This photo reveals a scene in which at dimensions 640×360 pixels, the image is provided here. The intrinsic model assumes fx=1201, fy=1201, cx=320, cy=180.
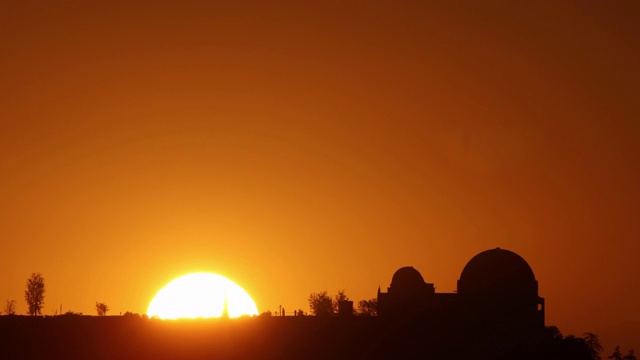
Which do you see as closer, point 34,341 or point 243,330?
point 34,341

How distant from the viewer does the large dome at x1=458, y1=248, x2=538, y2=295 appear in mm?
85125

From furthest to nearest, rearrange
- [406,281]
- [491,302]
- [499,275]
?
[406,281]
[499,275]
[491,302]

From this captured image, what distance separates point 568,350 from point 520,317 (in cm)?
444

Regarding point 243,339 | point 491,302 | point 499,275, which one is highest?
point 499,275

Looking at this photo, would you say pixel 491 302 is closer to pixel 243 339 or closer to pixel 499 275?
pixel 499 275

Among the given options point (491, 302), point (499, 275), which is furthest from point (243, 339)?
point (499, 275)

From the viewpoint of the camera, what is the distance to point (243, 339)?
269 ft

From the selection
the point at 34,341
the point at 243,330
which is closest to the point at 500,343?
the point at 243,330

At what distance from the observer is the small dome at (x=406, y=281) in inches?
3691

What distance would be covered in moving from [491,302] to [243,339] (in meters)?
17.5

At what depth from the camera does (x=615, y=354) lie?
85.2 metres

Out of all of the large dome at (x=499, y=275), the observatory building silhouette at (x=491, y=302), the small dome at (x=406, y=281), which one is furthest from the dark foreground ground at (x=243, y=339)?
the small dome at (x=406, y=281)

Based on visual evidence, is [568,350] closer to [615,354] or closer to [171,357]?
[615,354]

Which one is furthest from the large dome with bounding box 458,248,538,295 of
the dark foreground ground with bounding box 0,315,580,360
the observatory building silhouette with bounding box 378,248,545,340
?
the dark foreground ground with bounding box 0,315,580,360
